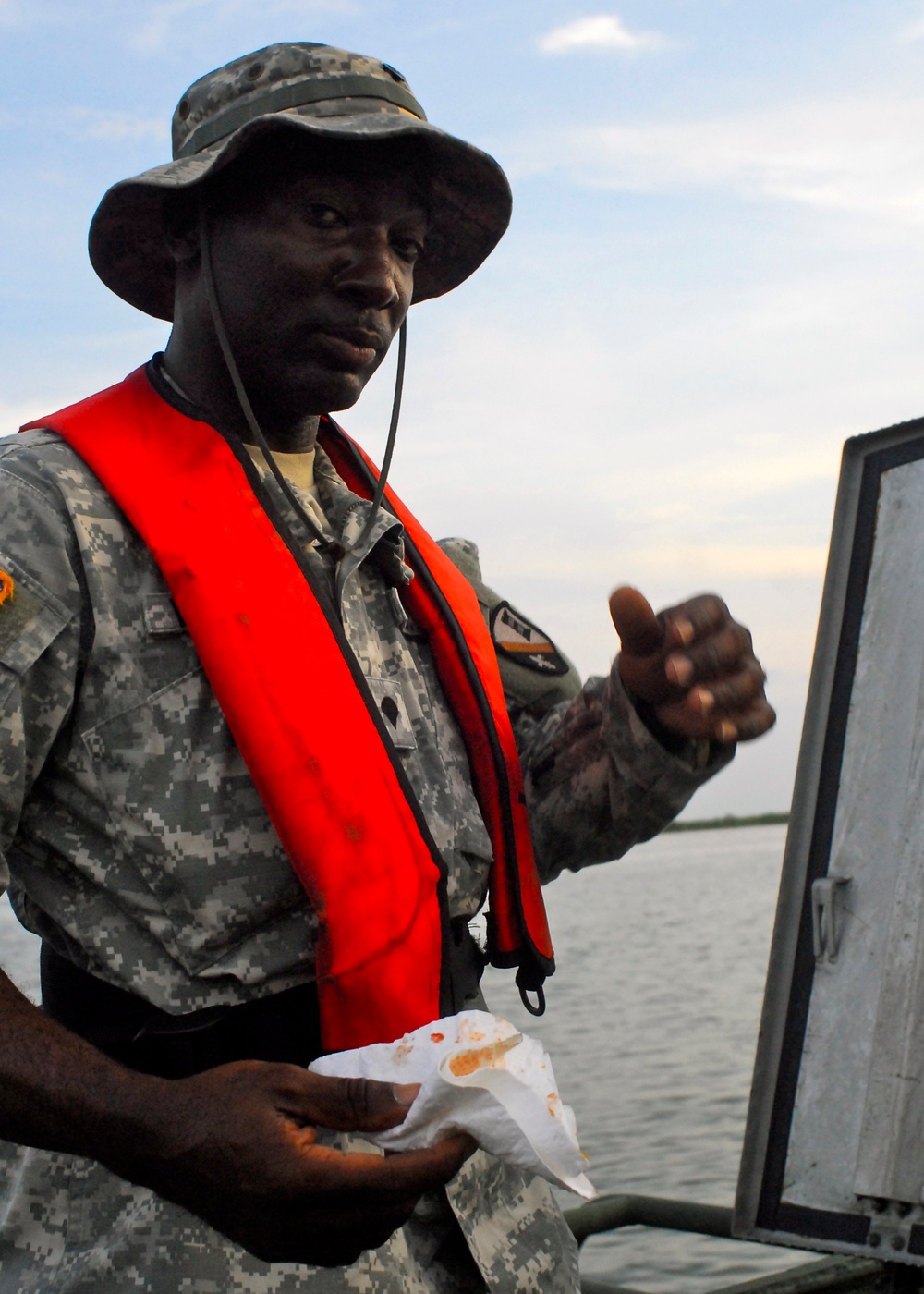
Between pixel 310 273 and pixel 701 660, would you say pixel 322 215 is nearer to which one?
pixel 310 273

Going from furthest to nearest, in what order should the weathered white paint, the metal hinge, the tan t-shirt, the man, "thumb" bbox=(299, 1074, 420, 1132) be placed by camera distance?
the metal hinge < the weathered white paint < the tan t-shirt < the man < "thumb" bbox=(299, 1074, 420, 1132)

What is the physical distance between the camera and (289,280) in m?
1.95

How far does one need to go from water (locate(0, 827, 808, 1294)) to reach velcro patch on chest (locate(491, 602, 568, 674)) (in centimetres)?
149

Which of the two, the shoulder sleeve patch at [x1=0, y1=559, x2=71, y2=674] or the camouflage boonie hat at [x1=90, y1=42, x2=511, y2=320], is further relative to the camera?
the camouflage boonie hat at [x1=90, y1=42, x2=511, y2=320]

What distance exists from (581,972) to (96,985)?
19063mm

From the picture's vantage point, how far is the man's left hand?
1.89 meters

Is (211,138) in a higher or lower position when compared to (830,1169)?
higher

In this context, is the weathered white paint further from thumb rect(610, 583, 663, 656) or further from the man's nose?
the man's nose

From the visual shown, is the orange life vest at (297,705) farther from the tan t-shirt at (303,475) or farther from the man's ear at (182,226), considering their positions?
the man's ear at (182,226)

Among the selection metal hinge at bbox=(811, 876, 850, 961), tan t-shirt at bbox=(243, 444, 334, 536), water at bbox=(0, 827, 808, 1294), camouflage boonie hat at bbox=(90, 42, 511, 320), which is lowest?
water at bbox=(0, 827, 808, 1294)

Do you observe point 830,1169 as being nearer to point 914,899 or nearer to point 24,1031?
point 914,899

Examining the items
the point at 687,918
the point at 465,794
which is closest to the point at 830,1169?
the point at 465,794

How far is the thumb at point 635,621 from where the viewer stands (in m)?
1.91

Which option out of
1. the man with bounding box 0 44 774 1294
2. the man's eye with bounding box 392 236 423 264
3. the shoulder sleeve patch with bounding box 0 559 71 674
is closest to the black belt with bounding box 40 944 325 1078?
the man with bounding box 0 44 774 1294
